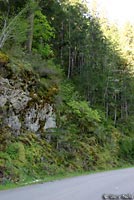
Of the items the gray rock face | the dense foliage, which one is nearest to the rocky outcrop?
the gray rock face

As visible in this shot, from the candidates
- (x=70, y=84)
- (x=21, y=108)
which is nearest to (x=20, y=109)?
(x=21, y=108)

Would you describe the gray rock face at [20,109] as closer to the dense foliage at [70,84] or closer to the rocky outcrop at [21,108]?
the rocky outcrop at [21,108]

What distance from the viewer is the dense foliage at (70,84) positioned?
20344 millimetres

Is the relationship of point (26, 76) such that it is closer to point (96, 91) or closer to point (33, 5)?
point (33, 5)

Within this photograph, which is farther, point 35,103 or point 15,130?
point 35,103

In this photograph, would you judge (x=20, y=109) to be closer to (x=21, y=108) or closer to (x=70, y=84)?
(x=21, y=108)

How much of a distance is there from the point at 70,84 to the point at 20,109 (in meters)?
16.1

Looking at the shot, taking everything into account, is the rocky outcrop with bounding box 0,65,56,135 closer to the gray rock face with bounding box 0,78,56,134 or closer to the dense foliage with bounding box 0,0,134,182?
the gray rock face with bounding box 0,78,56,134

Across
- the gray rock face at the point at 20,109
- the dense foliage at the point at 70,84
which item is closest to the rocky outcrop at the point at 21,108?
the gray rock face at the point at 20,109

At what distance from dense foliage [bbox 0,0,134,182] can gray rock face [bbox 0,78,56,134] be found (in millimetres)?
527

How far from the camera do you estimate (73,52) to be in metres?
40.8

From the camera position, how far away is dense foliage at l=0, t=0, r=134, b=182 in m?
20.3

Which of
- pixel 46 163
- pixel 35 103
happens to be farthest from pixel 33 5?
pixel 46 163

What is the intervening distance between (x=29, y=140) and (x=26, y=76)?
384cm
